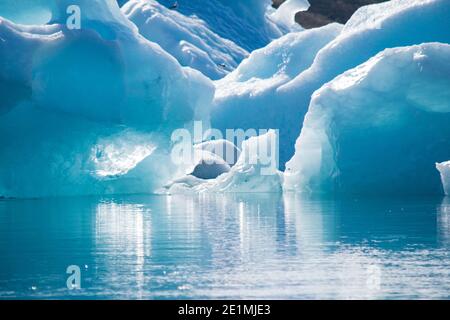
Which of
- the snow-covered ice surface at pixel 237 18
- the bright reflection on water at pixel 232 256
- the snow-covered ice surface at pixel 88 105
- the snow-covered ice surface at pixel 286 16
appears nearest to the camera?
the bright reflection on water at pixel 232 256

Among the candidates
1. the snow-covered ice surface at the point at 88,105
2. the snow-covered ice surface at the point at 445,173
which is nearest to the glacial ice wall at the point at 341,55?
the snow-covered ice surface at the point at 88,105

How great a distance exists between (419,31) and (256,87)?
7297 mm

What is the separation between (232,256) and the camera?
6.40 m

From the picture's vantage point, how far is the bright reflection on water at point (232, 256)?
4.76 metres

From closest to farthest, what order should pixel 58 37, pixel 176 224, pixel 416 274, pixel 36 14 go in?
pixel 416 274
pixel 176 224
pixel 58 37
pixel 36 14

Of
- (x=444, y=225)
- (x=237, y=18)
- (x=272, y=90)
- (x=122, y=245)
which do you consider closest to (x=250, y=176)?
(x=272, y=90)

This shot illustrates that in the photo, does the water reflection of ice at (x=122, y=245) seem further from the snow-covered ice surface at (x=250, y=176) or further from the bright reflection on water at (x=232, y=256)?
the snow-covered ice surface at (x=250, y=176)

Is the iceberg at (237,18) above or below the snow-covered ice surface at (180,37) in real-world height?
above

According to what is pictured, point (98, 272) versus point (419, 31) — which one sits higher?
point (419, 31)

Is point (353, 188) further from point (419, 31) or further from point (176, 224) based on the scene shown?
point (176, 224)

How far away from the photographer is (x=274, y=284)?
4898 millimetres

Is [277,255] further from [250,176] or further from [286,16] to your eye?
[286,16]

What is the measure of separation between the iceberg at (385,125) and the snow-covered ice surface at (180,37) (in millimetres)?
12621
